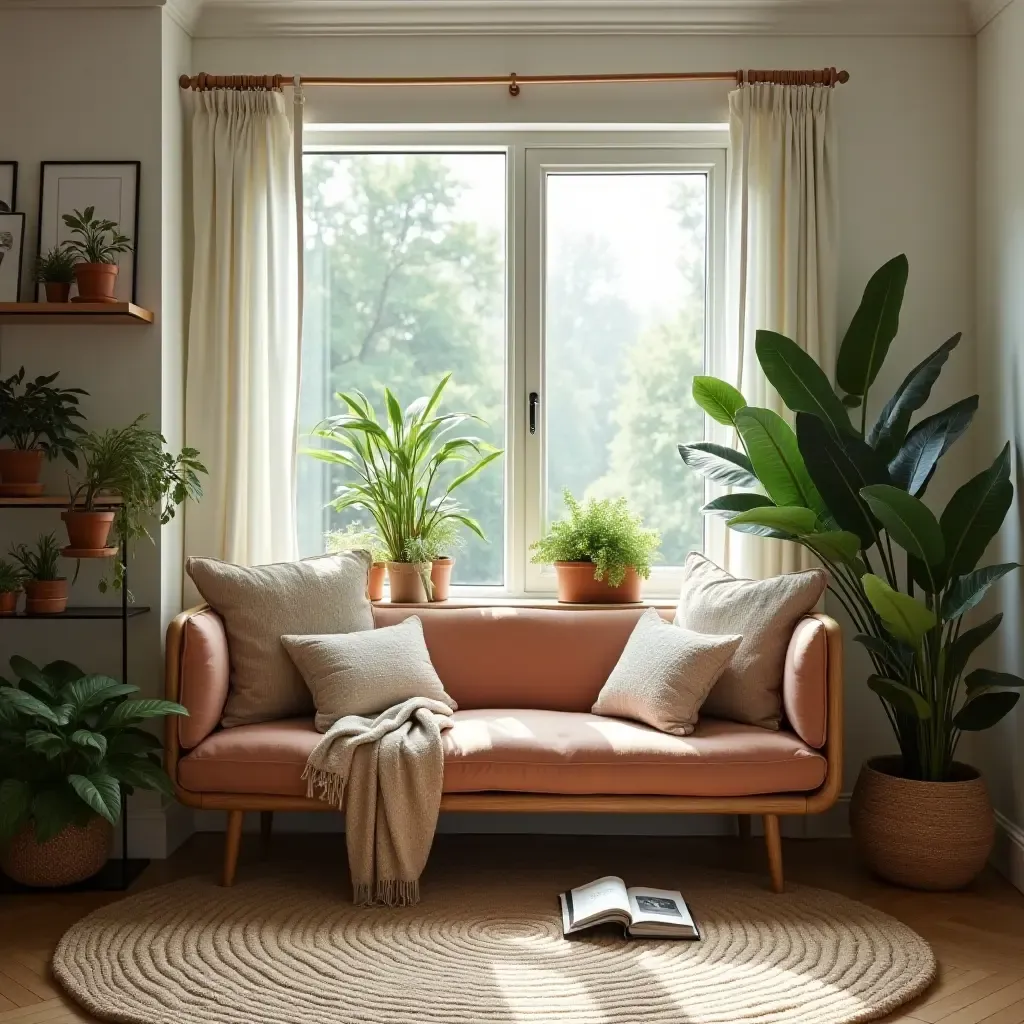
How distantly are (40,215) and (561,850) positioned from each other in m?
2.65

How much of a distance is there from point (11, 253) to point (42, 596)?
112 centimetres

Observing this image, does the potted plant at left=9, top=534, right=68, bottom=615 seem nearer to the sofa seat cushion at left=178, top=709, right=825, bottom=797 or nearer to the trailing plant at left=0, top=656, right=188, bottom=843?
the trailing plant at left=0, top=656, right=188, bottom=843

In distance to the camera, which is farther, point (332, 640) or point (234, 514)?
point (234, 514)

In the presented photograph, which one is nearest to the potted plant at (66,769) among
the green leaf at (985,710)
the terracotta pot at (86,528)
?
the terracotta pot at (86,528)

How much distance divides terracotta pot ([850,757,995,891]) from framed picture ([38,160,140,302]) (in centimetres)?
281

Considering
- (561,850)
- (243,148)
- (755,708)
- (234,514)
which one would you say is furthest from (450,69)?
(561,850)

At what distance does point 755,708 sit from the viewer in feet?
10.4

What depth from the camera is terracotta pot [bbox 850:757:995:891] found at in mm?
3084

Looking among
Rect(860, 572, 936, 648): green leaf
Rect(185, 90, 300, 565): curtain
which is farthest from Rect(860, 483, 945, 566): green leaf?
Rect(185, 90, 300, 565): curtain

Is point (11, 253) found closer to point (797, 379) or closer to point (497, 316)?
point (497, 316)

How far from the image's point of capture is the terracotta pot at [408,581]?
3.70 meters

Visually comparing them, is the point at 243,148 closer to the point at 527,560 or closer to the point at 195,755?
the point at 527,560

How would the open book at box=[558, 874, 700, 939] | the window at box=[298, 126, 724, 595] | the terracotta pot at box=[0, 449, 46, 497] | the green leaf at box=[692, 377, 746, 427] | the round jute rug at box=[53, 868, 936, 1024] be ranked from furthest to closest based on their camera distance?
the window at box=[298, 126, 724, 595], the green leaf at box=[692, 377, 746, 427], the terracotta pot at box=[0, 449, 46, 497], the open book at box=[558, 874, 700, 939], the round jute rug at box=[53, 868, 936, 1024]

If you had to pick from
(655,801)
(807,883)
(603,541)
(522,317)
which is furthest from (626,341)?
(807,883)
